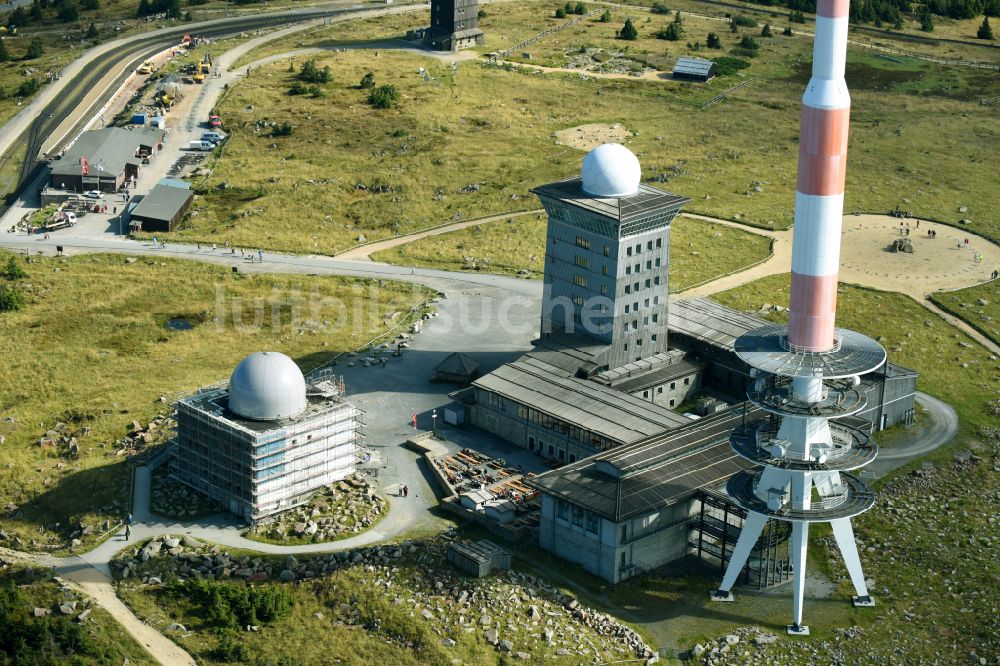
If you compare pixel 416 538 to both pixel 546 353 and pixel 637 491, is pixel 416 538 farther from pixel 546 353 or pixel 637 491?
pixel 546 353

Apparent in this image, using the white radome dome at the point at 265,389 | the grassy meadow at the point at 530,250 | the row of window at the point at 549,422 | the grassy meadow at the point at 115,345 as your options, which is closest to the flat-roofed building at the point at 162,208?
the grassy meadow at the point at 115,345

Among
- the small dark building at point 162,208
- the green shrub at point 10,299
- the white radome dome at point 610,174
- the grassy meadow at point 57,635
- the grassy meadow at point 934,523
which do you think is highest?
the white radome dome at point 610,174

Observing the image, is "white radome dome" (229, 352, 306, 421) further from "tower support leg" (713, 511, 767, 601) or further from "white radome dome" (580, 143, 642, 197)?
"tower support leg" (713, 511, 767, 601)

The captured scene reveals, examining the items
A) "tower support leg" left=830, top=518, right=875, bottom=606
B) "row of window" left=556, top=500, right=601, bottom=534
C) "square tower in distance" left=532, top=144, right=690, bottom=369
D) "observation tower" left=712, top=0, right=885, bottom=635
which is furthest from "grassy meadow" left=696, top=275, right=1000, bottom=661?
"square tower in distance" left=532, top=144, right=690, bottom=369

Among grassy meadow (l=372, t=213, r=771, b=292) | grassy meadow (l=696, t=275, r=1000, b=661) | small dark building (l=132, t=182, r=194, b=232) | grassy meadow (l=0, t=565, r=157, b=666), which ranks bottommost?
grassy meadow (l=0, t=565, r=157, b=666)

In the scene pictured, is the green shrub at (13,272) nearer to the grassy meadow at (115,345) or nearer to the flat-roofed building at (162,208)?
the grassy meadow at (115,345)

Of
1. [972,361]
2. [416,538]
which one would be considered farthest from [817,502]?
[972,361]
